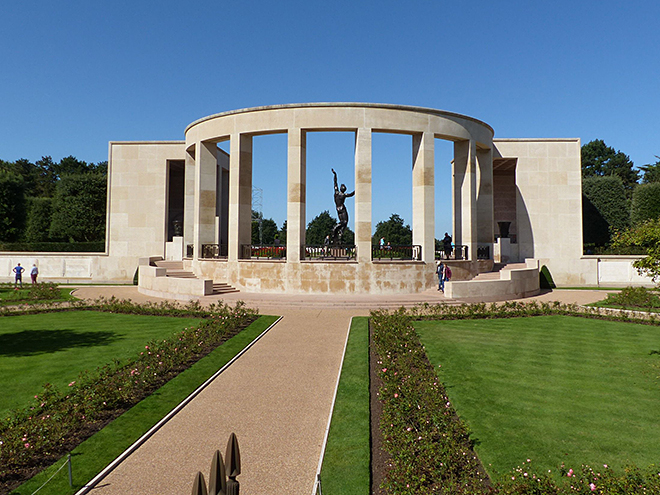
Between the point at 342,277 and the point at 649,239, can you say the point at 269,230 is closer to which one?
the point at 342,277

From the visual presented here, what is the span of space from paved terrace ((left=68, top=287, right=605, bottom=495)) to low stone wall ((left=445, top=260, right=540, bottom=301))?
946 cm

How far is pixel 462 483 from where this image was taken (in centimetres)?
452

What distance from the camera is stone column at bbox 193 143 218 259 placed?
26.1 m

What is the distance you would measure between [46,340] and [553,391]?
1415 centimetres

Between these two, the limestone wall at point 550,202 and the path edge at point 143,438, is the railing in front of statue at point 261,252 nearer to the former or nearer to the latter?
the path edge at point 143,438

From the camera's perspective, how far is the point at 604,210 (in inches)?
1615

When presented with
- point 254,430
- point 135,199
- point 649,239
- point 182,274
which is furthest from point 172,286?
point 649,239

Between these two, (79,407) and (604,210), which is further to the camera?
(604,210)

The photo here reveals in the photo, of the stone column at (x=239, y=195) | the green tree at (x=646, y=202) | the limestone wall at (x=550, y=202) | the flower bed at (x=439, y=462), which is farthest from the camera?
the green tree at (x=646, y=202)

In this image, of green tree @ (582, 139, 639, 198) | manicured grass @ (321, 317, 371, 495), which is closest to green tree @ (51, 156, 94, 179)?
manicured grass @ (321, 317, 371, 495)

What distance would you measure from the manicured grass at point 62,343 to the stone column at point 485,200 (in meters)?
21.6

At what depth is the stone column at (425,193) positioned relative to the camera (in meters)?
22.8

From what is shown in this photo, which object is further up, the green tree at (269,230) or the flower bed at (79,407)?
the green tree at (269,230)

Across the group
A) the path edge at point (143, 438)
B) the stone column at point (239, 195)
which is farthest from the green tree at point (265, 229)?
the path edge at point (143, 438)
